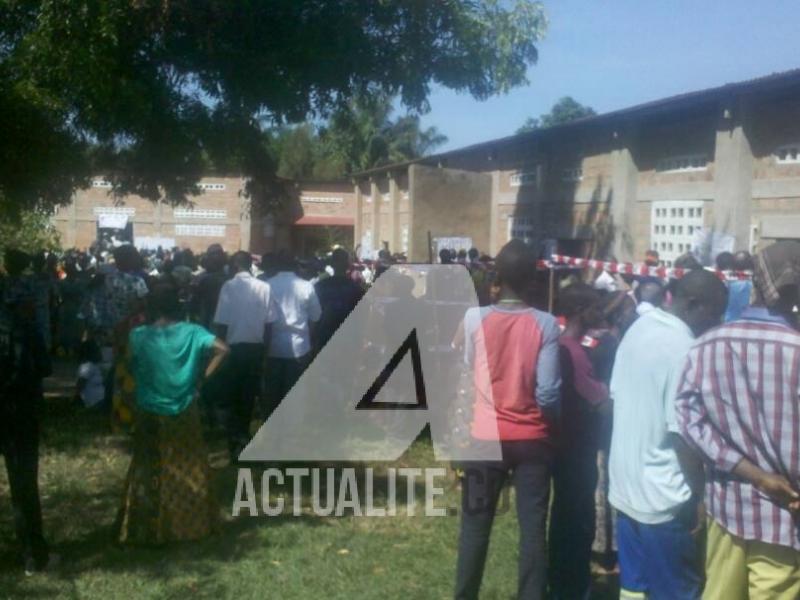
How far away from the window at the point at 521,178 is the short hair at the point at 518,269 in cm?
1790

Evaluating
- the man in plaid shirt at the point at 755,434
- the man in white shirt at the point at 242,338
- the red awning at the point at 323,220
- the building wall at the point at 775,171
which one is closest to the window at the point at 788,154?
the building wall at the point at 775,171

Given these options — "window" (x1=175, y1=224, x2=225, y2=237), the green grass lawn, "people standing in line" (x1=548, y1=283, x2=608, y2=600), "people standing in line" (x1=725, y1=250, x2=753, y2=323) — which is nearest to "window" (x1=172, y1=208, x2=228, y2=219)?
"window" (x1=175, y1=224, x2=225, y2=237)

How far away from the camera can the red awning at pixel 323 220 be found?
45719mm

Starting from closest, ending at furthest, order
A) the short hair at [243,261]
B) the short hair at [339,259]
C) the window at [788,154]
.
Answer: the short hair at [339,259], the short hair at [243,261], the window at [788,154]

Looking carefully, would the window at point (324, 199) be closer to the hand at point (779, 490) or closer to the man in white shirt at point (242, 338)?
the man in white shirt at point (242, 338)

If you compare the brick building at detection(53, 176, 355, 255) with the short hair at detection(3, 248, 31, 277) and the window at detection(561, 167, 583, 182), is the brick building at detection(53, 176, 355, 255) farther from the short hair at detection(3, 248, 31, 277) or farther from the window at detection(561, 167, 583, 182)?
the short hair at detection(3, 248, 31, 277)

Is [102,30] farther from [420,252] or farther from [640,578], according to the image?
[420,252]

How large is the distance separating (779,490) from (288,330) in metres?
6.09

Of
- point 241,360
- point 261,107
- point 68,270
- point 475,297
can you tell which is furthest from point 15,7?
point 68,270

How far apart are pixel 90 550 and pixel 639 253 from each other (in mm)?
13253

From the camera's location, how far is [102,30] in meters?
9.84

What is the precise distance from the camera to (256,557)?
690 centimetres

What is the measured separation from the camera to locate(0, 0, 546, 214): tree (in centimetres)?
982

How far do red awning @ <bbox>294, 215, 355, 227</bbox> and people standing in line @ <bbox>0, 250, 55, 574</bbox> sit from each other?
39.1m
